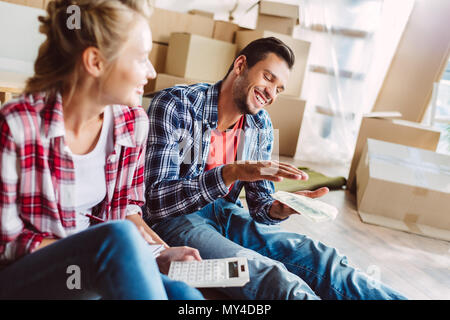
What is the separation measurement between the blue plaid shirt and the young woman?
0.87 feet

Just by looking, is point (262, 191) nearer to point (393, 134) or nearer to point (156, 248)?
point (156, 248)

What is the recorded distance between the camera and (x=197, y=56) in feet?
10.3

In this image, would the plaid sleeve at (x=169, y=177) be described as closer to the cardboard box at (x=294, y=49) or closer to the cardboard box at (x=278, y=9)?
the cardboard box at (x=294, y=49)

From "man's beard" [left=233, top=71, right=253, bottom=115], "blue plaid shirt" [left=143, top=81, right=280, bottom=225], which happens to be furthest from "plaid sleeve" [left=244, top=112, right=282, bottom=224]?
"man's beard" [left=233, top=71, right=253, bottom=115]

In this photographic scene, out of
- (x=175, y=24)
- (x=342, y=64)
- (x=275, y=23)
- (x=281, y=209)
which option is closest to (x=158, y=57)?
(x=175, y=24)

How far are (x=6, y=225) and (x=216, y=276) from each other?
1.45ft

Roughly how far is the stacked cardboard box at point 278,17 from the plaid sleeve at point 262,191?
6.94 ft

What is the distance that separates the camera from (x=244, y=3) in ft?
12.2

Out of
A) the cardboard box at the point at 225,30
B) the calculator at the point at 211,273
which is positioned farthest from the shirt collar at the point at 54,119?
the cardboard box at the point at 225,30

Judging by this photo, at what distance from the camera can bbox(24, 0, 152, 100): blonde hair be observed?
0.74 metres

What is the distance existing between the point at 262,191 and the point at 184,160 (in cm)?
30

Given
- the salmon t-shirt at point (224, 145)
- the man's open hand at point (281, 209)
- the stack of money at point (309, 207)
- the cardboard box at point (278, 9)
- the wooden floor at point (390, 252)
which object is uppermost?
the cardboard box at point (278, 9)

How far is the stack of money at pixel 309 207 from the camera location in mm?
1146
